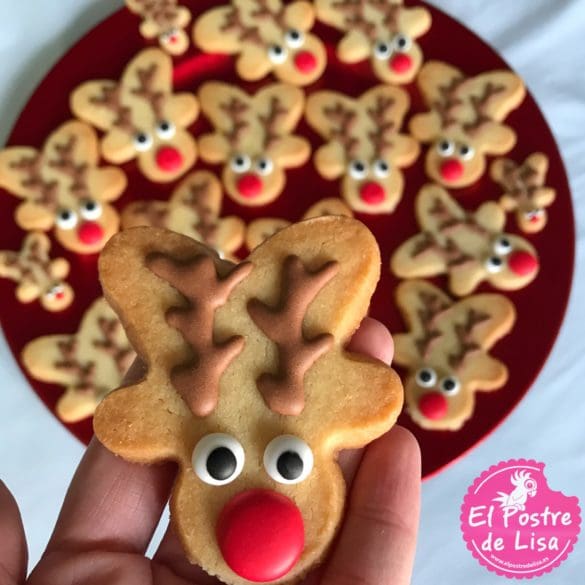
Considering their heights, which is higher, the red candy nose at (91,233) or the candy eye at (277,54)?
the candy eye at (277,54)

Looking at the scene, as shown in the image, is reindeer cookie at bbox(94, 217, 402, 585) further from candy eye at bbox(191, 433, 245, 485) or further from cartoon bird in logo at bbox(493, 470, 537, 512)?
cartoon bird in logo at bbox(493, 470, 537, 512)

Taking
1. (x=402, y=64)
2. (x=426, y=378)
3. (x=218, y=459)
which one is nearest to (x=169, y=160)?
(x=402, y=64)

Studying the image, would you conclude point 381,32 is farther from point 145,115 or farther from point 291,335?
point 291,335

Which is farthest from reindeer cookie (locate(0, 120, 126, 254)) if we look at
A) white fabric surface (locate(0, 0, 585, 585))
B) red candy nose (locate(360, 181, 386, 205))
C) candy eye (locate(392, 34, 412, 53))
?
candy eye (locate(392, 34, 412, 53))

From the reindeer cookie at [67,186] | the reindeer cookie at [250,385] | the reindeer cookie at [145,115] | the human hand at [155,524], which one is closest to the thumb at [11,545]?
the human hand at [155,524]

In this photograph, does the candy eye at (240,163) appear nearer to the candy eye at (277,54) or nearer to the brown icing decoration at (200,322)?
the candy eye at (277,54)

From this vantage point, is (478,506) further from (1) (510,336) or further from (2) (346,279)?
(2) (346,279)
